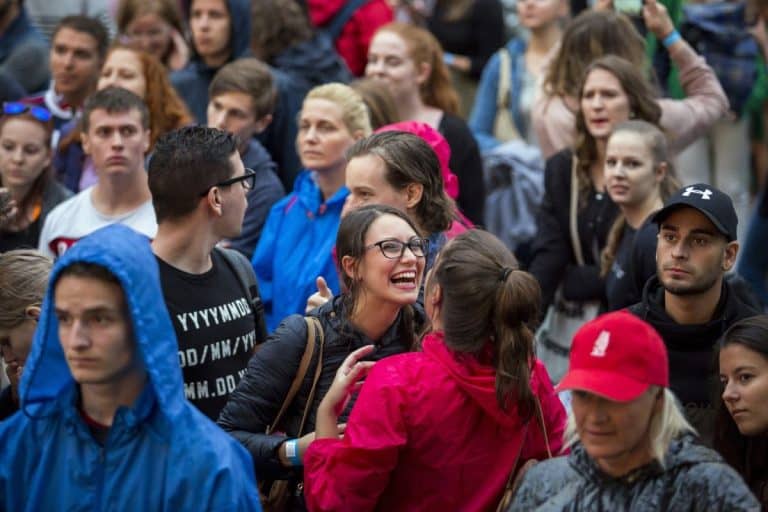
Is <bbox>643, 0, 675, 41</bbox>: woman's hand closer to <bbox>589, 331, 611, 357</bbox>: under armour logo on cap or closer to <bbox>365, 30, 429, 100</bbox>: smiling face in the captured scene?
<bbox>365, 30, 429, 100</bbox>: smiling face

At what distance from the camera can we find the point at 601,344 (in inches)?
159

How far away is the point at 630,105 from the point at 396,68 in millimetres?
1816

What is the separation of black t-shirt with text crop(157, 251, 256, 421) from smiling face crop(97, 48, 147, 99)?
3.23m

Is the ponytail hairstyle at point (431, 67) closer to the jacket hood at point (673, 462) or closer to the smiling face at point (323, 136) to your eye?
the smiling face at point (323, 136)

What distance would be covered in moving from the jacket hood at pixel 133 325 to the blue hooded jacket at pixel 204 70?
5.45m

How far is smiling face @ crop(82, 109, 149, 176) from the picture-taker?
7.19 meters

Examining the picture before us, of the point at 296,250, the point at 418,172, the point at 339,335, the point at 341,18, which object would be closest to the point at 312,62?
the point at 341,18

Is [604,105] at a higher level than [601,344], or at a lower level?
higher

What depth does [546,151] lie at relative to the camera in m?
8.82

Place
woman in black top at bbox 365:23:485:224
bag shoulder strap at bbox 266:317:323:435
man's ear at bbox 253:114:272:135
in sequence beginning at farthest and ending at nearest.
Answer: woman in black top at bbox 365:23:485:224, man's ear at bbox 253:114:272:135, bag shoulder strap at bbox 266:317:323:435

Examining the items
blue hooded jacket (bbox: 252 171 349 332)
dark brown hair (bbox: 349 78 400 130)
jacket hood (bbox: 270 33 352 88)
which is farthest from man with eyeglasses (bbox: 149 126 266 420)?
jacket hood (bbox: 270 33 352 88)

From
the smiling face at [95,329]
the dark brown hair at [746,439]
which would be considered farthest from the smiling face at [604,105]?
the smiling face at [95,329]

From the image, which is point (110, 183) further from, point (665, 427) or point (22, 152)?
point (665, 427)

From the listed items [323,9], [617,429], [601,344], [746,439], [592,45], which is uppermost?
[323,9]
